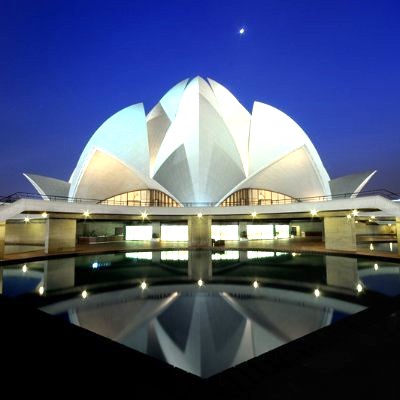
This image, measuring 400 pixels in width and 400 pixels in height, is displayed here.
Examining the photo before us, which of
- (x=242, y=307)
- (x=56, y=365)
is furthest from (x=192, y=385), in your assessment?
(x=242, y=307)

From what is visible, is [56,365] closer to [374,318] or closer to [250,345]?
[250,345]

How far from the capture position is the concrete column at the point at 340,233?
1914 cm

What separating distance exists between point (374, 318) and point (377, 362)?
7.60ft

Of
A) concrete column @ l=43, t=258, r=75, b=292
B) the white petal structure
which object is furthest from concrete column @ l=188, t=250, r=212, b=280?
the white petal structure

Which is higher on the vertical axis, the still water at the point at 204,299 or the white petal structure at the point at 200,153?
the white petal structure at the point at 200,153

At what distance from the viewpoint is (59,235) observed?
19.9 metres

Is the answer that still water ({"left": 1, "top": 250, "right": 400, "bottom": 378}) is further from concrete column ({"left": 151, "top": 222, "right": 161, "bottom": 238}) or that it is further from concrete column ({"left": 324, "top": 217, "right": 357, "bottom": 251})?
concrete column ({"left": 151, "top": 222, "right": 161, "bottom": 238})

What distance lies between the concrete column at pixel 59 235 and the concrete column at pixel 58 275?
3.44 metres

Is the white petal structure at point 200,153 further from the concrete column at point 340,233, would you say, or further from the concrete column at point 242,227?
the concrete column at point 340,233

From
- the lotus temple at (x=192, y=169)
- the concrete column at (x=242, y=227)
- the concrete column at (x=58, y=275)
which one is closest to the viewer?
the concrete column at (x=58, y=275)

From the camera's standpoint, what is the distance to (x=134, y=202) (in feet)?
112

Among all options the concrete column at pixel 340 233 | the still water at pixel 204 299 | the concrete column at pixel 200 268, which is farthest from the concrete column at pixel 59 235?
the concrete column at pixel 340 233

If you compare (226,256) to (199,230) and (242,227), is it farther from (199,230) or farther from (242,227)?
(242,227)

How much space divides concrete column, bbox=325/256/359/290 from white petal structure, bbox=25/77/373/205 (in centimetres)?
1567
